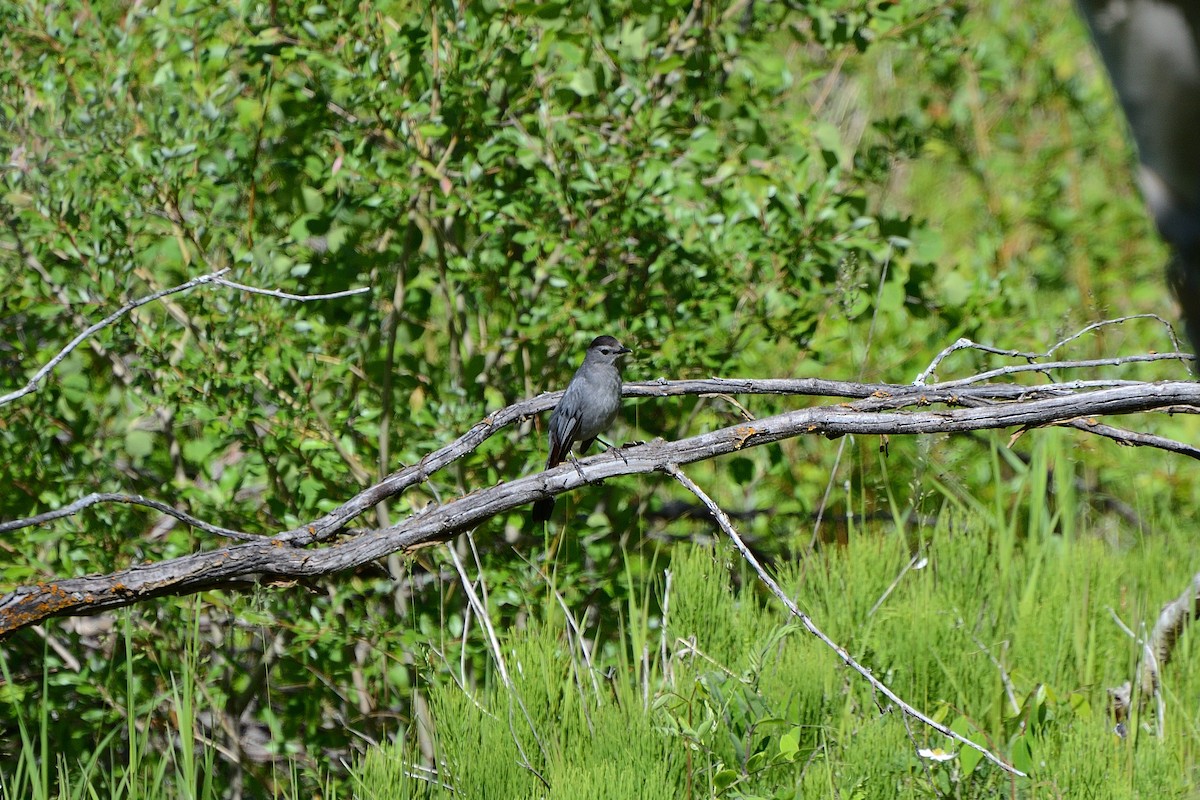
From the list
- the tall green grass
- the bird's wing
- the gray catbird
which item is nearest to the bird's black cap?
the gray catbird

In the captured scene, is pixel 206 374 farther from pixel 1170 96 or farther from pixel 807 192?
pixel 1170 96

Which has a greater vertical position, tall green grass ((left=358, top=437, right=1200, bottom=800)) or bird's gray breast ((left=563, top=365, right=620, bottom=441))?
bird's gray breast ((left=563, top=365, right=620, bottom=441))

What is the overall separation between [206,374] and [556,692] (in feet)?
4.97

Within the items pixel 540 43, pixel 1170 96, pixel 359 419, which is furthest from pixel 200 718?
pixel 1170 96

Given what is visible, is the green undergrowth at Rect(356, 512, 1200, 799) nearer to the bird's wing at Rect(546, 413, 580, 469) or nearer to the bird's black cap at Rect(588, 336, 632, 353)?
the bird's wing at Rect(546, 413, 580, 469)

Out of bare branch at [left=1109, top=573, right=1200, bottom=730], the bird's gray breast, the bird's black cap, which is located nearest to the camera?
bare branch at [left=1109, top=573, right=1200, bottom=730]

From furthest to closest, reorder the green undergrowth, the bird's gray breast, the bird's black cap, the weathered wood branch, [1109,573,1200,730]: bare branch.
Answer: the bird's black cap → the bird's gray breast → [1109,573,1200,730]: bare branch → the green undergrowth → the weathered wood branch

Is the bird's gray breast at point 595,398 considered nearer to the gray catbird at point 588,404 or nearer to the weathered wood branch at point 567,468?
the gray catbird at point 588,404

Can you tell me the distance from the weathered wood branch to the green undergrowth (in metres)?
0.40

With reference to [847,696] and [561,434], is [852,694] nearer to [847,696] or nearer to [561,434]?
[847,696]

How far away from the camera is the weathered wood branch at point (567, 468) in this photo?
90.4 inches

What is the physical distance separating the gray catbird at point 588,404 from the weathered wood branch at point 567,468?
0.70m

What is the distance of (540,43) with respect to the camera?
3582mm

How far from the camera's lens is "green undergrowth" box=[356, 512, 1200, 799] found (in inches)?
100.0
